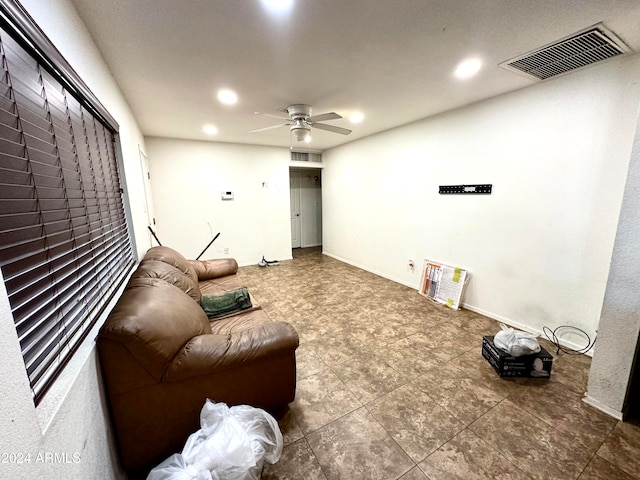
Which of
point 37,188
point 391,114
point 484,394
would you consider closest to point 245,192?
point 391,114

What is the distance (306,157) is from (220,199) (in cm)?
215

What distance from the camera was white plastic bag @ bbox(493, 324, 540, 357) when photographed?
6.60ft

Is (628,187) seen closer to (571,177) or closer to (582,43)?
(571,177)

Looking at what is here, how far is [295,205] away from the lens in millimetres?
6633

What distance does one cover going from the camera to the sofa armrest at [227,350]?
1.32 metres

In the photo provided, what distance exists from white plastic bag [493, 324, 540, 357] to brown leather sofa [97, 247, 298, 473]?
175 centimetres

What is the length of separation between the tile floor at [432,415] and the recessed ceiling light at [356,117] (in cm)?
262

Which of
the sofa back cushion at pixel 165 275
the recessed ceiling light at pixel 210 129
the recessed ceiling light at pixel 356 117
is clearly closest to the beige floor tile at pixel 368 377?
the sofa back cushion at pixel 165 275

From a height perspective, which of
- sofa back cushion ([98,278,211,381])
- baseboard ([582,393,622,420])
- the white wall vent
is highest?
the white wall vent

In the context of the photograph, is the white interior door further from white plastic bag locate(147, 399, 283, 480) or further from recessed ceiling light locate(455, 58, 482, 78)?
white plastic bag locate(147, 399, 283, 480)

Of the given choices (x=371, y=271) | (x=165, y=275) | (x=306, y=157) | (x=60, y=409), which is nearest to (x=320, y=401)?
(x=60, y=409)

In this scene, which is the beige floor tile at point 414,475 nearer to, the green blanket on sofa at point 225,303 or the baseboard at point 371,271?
the green blanket on sofa at point 225,303

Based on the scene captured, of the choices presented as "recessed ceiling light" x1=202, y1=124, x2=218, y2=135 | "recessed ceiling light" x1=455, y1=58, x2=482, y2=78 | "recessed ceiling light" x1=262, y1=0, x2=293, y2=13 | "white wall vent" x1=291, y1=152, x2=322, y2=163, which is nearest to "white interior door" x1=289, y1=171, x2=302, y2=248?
"white wall vent" x1=291, y1=152, x2=322, y2=163

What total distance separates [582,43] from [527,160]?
997 millimetres
